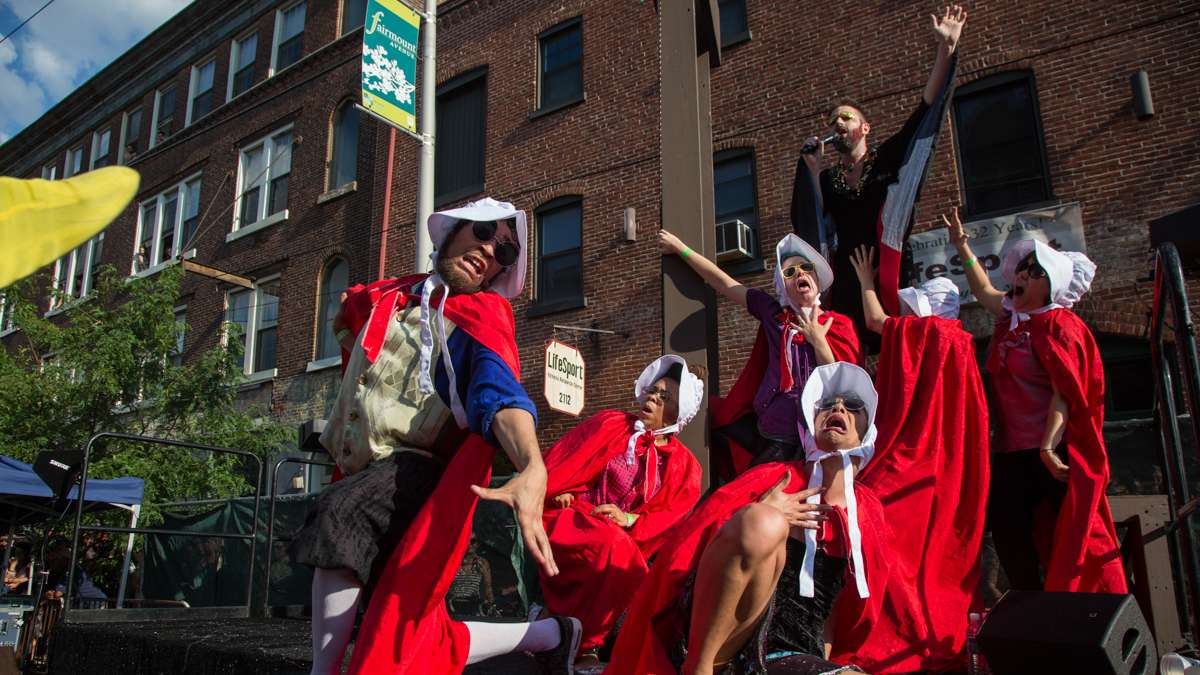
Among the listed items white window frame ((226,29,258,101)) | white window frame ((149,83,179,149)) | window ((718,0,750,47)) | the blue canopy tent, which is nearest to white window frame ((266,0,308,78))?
white window frame ((226,29,258,101))

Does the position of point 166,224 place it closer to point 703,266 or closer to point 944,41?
point 703,266

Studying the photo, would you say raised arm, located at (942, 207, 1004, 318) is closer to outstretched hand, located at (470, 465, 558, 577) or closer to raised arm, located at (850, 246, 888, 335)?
raised arm, located at (850, 246, 888, 335)

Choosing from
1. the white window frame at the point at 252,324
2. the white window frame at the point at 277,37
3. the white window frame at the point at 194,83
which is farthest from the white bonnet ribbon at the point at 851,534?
the white window frame at the point at 194,83

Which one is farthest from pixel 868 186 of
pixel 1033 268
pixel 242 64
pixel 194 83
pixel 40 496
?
pixel 194 83

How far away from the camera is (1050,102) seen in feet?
31.9

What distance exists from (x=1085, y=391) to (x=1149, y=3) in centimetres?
797

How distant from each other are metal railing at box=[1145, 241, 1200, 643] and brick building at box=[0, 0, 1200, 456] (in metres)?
5.83

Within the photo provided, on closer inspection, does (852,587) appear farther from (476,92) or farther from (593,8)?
(476,92)

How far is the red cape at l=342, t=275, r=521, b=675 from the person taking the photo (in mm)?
2178

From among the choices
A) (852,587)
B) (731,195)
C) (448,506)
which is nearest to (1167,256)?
(852,587)

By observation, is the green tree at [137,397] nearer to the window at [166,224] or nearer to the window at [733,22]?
the window at [166,224]

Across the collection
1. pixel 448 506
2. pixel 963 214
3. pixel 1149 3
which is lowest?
pixel 448 506

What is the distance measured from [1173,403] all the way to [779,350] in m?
1.64

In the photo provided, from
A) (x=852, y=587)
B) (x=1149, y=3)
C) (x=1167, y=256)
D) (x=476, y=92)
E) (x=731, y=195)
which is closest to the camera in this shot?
(x=852, y=587)
